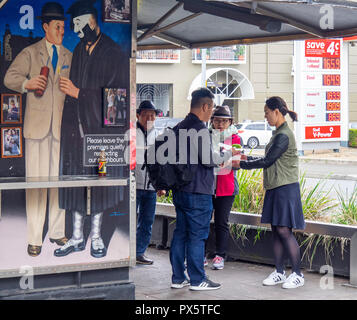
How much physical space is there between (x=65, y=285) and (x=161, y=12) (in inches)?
165

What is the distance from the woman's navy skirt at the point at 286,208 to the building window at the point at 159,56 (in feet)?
113

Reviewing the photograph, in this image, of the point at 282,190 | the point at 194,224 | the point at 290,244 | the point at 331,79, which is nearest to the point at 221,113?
the point at 282,190

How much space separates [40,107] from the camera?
5.98 metres

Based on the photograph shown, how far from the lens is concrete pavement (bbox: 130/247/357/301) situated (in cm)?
696

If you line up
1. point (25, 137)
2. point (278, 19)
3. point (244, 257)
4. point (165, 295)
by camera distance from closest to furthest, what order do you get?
point (25, 137)
point (165, 295)
point (278, 19)
point (244, 257)

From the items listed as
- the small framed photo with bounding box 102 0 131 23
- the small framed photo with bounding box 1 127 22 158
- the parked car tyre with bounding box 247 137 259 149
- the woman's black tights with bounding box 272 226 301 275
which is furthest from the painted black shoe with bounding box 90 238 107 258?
the parked car tyre with bounding box 247 137 259 149

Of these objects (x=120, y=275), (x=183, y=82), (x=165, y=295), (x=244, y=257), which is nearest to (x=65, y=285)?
(x=120, y=275)

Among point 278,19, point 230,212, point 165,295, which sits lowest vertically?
point 165,295

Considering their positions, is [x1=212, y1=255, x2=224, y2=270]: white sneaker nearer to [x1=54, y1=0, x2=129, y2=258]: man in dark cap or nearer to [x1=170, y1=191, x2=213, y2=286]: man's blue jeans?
[x1=170, y1=191, x2=213, y2=286]: man's blue jeans

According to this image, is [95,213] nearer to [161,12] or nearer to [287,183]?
[287,183]

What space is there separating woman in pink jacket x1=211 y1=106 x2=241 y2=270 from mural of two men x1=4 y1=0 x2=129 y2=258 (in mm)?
2190

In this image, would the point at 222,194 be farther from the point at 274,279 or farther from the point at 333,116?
the point at 333,116

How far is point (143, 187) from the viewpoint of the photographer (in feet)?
27.9

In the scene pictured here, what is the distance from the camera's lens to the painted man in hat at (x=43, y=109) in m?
5.92
